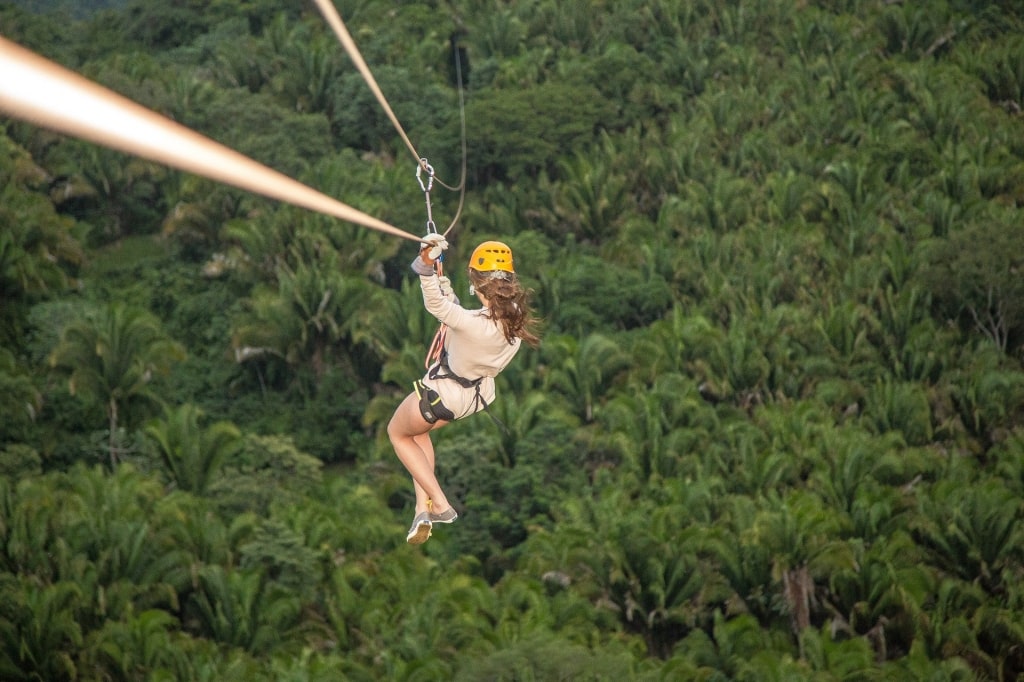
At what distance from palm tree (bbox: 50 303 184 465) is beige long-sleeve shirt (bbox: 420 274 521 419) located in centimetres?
3219

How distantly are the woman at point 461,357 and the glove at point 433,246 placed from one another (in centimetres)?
34

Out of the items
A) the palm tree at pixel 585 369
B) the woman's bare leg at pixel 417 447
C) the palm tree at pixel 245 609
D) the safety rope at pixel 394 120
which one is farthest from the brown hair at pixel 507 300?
the palm tree at pixel 585 369

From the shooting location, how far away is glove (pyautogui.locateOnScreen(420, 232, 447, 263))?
6.80 metres

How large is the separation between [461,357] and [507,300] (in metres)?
0.48

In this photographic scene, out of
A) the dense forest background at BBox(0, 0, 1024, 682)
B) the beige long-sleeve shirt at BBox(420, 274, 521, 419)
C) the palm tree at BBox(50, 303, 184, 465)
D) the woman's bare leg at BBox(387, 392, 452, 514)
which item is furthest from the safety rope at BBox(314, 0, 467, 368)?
the palm tree at BBox(50, 303, 184, 465)

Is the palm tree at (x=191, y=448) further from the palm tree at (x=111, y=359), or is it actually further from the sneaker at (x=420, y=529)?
the sneaker at (x=420, y=529)

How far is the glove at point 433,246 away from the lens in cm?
680

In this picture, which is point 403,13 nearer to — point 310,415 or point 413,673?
point 310,415

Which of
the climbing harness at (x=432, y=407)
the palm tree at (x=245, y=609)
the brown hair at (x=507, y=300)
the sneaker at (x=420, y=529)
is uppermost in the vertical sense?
the brown hair at (x=507, y=300)

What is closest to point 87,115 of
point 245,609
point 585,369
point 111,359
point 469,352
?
point 469,352

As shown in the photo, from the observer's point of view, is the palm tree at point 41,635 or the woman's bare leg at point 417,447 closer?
the woman's bare leg at point 417,447

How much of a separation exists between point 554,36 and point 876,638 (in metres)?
35.5

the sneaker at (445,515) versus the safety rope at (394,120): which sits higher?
the safety rope at (394,120)

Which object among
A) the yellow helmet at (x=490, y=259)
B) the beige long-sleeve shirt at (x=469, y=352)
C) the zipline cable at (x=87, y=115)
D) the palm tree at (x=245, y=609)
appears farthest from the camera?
the palm tree at (x=245, y=609)
